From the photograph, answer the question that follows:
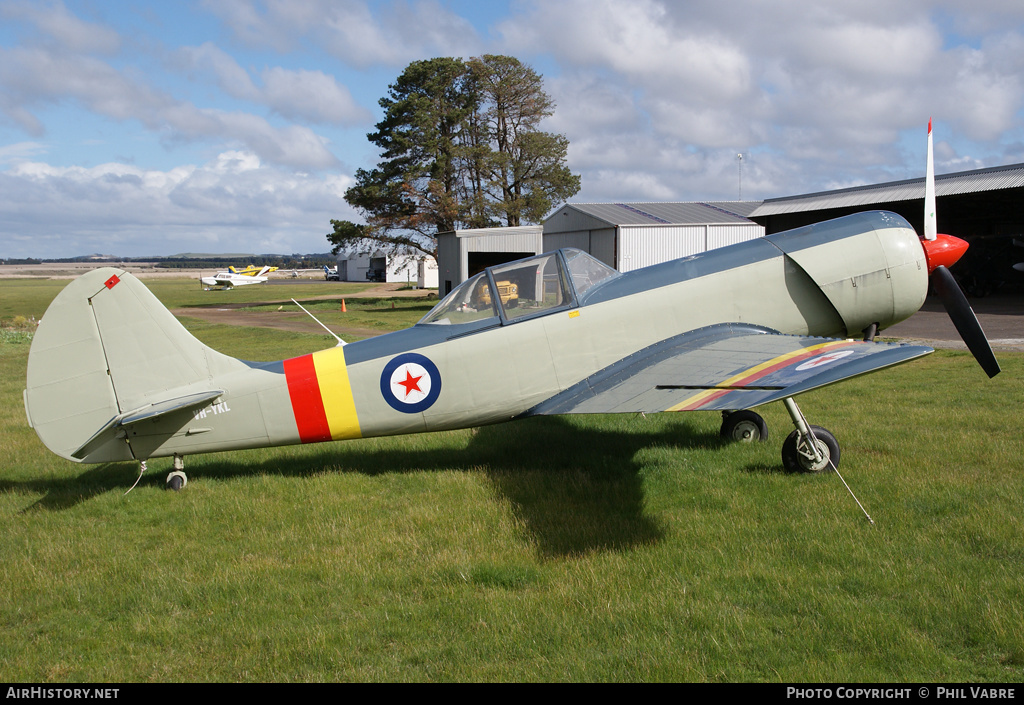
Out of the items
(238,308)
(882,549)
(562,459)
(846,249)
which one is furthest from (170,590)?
(238,308)

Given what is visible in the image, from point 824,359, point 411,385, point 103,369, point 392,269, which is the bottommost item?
point 392,269

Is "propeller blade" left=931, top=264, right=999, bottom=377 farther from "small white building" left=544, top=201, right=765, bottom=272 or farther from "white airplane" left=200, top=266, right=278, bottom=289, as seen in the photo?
"white airplane" left=200, top=266, right=278, bottom=289

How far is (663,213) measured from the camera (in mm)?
28938

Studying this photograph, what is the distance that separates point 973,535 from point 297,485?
5.48 m

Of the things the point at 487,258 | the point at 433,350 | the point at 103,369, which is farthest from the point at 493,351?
the point at 487,258

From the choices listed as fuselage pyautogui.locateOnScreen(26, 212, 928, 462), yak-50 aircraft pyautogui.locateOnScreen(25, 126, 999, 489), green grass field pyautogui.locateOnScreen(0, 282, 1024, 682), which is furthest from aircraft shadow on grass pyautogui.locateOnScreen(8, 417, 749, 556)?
fuselage pyautogui.locateOnScreen(26, 212, 928, 462)

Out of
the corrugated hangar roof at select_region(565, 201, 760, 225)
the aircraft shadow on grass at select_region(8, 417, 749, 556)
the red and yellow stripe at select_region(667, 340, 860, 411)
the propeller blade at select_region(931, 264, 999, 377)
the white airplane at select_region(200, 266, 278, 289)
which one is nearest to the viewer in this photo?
the red and yellow stripe at select_region(667, 340, 860, 411)

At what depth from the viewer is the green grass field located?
349cm

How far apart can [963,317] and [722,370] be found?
303 cm

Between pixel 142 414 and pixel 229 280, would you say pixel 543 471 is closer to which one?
pixel 142 414

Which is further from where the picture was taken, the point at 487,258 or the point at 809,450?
the point at 487,258

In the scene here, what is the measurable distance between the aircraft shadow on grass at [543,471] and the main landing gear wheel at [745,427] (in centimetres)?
17

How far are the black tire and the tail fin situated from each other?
5096mm

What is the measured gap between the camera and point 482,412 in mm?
6238
